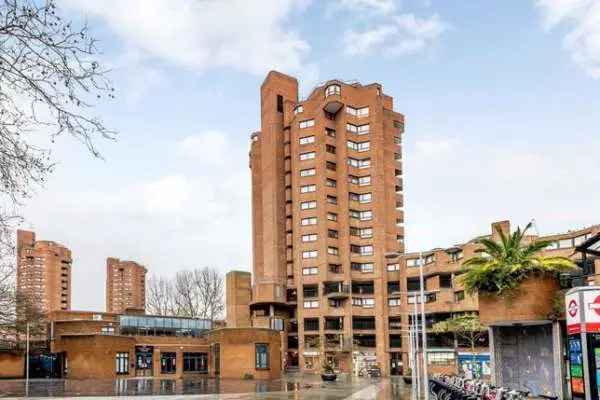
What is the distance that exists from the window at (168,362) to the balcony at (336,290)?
2344 centimetres

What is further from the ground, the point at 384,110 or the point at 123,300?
the point at 384,110

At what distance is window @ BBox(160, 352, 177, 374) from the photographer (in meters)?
78.6

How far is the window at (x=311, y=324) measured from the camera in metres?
93.1

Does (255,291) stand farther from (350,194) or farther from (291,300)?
(350,194)

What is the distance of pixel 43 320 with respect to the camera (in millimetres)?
87000

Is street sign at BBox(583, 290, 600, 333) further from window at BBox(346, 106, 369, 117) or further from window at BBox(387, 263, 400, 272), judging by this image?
window at BBox(346, 106, 369, 117)

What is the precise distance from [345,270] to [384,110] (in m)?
24.8

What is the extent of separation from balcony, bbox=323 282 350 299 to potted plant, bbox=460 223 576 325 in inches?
2707

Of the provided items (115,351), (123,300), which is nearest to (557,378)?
(115,351)

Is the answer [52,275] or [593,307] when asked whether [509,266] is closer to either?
[593,307]

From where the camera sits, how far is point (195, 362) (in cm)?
8169

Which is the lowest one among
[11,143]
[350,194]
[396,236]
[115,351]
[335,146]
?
[115,351]

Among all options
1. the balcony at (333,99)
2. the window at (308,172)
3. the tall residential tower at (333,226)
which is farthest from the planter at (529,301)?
the balcony at (333,99)

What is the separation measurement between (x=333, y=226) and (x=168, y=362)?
30.4 metres
